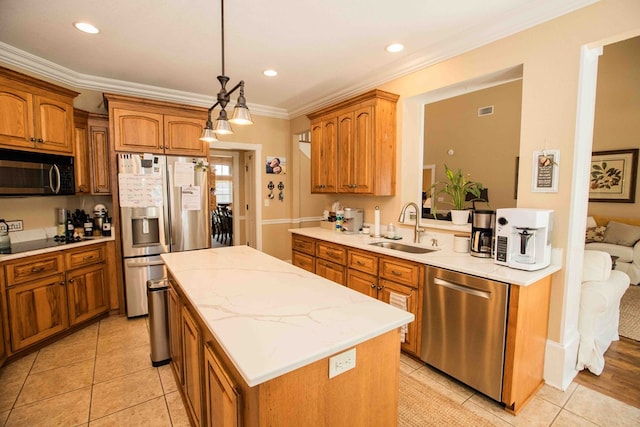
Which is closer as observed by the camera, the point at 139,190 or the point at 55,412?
the point at 55,412

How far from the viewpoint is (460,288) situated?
7.04ft

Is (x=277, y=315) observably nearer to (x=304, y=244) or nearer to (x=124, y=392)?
(x=124, y=392)

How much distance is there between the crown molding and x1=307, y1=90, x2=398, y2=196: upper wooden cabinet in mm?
1777

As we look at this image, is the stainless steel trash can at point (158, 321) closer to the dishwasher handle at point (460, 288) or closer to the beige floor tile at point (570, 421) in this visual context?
the dishwasher handle at point (460, 288)

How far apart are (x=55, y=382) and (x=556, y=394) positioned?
366 centimetres

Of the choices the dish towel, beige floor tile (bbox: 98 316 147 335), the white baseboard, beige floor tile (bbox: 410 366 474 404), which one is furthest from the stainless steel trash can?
the white baseboard

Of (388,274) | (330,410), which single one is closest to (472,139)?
(388,274)

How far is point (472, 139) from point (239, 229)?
503 cm

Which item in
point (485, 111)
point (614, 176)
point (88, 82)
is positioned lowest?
point (614, 176)

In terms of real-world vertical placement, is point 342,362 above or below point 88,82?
below

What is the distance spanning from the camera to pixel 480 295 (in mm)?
2021

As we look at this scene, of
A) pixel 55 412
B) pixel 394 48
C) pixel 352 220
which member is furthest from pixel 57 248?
pixel 394 48

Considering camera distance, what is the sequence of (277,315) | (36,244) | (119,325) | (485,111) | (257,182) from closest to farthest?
1. (277,315)
2. (36,244)
3. (119,325)
4. (257,182)
5. (485,111)

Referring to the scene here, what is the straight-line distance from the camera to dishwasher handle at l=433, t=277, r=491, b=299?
79.0 inches
